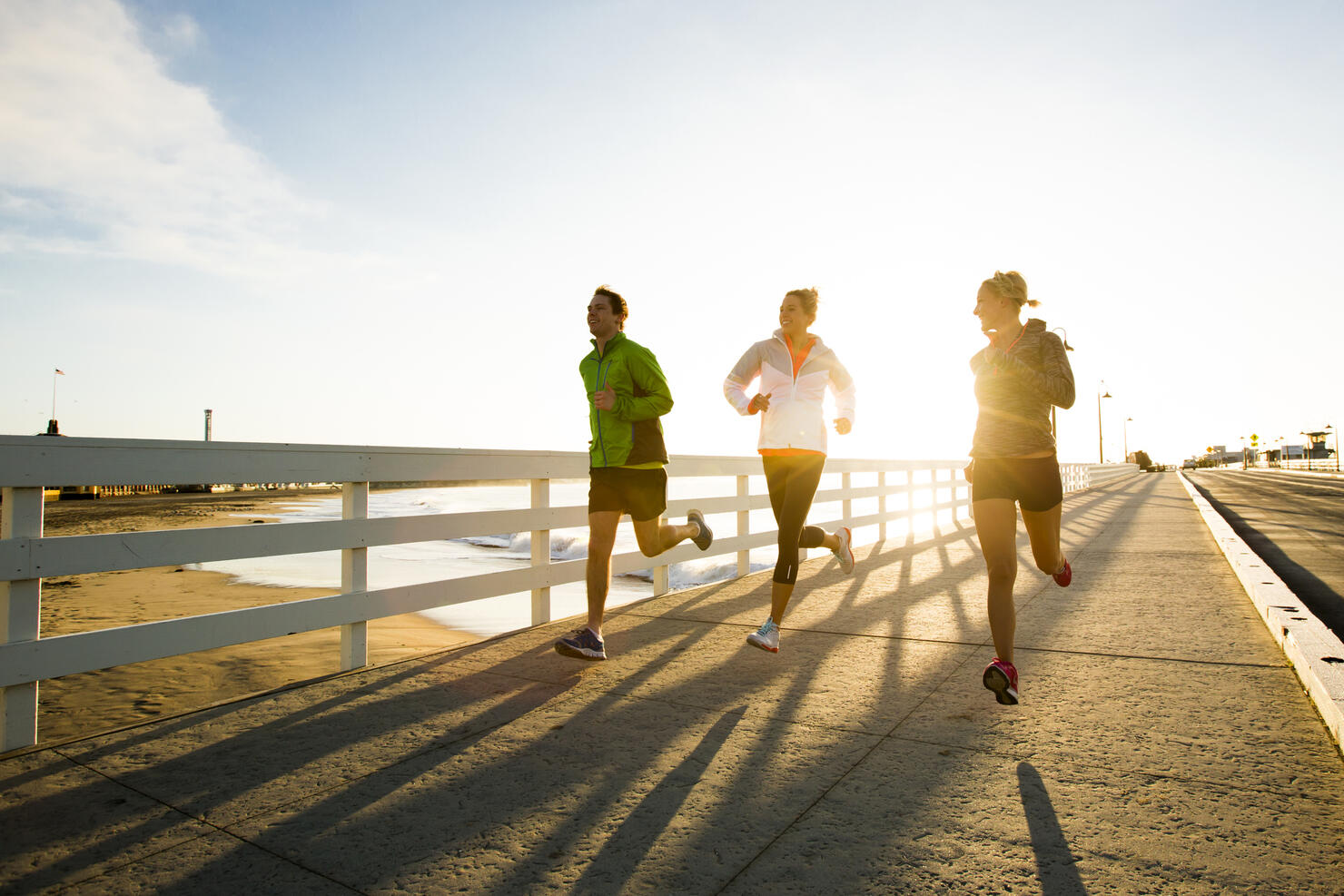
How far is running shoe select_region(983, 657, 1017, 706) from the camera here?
3367 millimetres

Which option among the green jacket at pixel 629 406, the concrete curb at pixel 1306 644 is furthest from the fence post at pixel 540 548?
the concrete curb at pixel 1306 644

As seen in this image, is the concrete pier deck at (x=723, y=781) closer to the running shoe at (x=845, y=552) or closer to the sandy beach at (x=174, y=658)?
the sandy beach at (x=174, y=658)

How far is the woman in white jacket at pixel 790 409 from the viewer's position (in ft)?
14.6

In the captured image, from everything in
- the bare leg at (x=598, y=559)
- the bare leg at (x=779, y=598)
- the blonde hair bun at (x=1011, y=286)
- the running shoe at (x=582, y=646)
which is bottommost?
the running shoe at (x=582, y=646)

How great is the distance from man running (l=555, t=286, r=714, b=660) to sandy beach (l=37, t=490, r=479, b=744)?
1.45m

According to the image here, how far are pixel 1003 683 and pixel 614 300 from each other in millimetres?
2746

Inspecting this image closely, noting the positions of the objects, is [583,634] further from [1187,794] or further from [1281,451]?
[1281,451]

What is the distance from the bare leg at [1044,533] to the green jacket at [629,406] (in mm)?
1873

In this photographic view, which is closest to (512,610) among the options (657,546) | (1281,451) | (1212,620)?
(657,546)

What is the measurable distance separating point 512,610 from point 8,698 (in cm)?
804

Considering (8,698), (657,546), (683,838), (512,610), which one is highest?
(657,546)

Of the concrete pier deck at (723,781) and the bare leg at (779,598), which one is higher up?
the bare leg at (779,598)

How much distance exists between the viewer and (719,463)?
7176 millimetres

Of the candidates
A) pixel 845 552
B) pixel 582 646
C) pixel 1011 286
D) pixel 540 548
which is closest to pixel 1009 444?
pixel 1011 286
